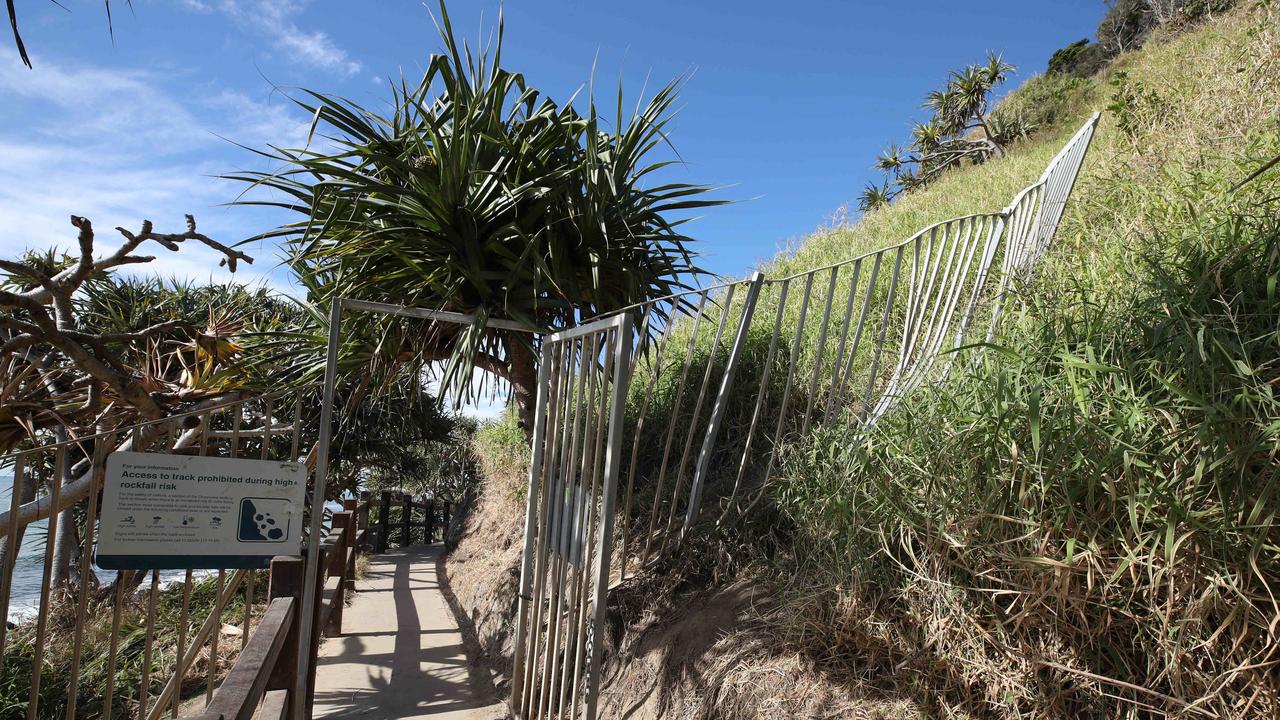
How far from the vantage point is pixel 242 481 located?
10.6 feet

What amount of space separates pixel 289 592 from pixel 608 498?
6.19 feet

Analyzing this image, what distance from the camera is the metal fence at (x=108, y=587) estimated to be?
254 centimetres

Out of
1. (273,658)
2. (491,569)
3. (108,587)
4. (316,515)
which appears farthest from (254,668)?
(108,587)

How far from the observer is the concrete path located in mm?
4633

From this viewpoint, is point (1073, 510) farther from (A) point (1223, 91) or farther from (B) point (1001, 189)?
(B) point (1001, 189)

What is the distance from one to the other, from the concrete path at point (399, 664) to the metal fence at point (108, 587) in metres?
0.85

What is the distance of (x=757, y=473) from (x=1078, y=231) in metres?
2.07

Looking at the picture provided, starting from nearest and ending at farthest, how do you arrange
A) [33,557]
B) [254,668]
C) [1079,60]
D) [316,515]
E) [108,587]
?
[254,668] → [316,515] → [33,557] → [108,587] → [1079,60]

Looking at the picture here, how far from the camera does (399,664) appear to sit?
5.58 m

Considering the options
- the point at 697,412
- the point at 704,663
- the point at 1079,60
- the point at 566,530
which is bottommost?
the point at 704,663

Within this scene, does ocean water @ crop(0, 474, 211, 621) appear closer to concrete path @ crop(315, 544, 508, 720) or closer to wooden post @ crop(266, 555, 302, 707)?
wooden post @ crop(266, 555, 302, 707)

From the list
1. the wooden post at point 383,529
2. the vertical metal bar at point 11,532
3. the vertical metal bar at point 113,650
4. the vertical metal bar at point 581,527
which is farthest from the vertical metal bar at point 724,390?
the wooden post at point 383,529

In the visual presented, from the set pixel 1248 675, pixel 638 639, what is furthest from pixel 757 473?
pixel 1248 675

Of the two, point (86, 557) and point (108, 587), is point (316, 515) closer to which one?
point (86, 557)
